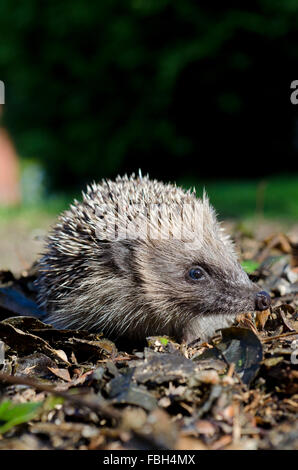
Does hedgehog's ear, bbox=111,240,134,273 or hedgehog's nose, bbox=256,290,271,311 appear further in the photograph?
hedgehog's ear, bbox=111,240,134,273

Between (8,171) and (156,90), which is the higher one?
(156,90)

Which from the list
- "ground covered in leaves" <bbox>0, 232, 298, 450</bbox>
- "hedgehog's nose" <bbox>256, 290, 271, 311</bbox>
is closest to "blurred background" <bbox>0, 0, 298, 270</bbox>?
"hedgehog's nose" <bbox>256, 290, 271, 311</bbox>

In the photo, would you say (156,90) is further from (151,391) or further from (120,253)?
(151,391)

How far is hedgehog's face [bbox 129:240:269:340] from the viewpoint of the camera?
4293mm

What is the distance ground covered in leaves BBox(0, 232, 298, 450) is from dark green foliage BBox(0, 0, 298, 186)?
591 inches

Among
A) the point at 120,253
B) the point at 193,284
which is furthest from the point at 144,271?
the point at 193,284

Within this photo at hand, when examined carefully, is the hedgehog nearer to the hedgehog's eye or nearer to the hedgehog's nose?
the hedgehog's eye

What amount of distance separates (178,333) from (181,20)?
52.1ft

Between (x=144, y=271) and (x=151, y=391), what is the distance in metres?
1.55

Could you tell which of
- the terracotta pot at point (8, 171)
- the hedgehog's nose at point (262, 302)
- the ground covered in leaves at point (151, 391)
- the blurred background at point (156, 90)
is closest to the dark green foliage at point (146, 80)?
the blurred background at point (156, 90)

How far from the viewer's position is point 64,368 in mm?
3826

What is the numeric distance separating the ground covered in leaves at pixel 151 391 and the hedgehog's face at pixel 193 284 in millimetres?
265

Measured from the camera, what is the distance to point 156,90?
1995 centimetres
